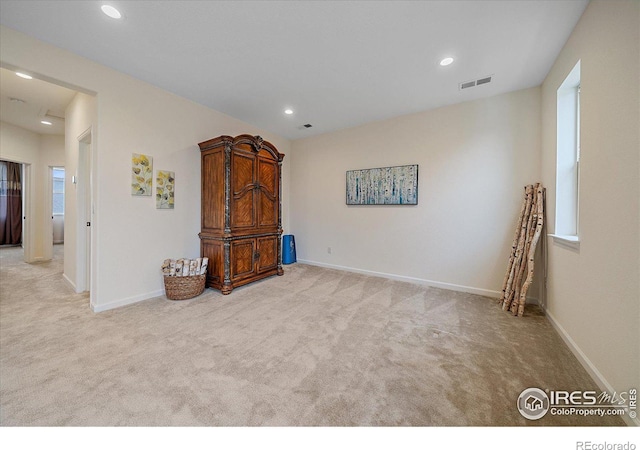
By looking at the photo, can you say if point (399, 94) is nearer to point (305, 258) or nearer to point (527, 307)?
point (527, 307)

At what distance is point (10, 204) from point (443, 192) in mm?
11487

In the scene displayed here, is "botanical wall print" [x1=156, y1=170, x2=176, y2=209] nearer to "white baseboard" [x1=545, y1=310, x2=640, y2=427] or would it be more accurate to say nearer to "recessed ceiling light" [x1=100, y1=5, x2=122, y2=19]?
"recessed ceiling light" [x1=100, y1=5, x2=122, y2=19]

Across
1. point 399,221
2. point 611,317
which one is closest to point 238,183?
point 399,221

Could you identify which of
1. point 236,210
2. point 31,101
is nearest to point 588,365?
point 236,210

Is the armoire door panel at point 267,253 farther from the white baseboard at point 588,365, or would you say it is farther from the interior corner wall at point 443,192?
the white baseboard at point 588,365

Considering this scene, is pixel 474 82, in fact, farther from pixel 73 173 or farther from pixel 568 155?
pixel 73 173

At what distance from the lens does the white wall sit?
4.97m

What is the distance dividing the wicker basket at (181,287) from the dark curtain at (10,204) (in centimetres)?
819

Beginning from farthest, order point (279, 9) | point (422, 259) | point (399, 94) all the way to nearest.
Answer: point (422, 259), point (399, 94), point (279, 9)

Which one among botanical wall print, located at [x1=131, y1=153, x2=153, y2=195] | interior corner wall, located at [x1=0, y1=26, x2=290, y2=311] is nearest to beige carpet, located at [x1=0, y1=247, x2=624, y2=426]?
interior corner wall, located at [x1=0, y1=26, x2=290, y2=311]

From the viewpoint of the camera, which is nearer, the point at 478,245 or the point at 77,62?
the point at 77,62

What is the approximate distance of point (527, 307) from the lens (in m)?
2.79

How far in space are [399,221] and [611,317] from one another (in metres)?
2.57

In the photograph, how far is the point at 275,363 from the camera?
1.74 meters
